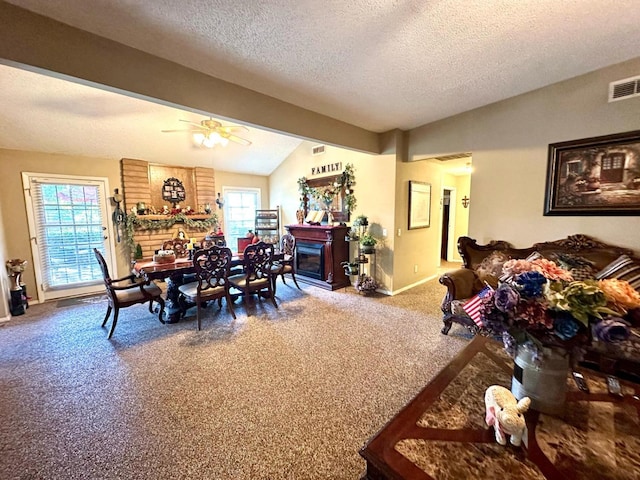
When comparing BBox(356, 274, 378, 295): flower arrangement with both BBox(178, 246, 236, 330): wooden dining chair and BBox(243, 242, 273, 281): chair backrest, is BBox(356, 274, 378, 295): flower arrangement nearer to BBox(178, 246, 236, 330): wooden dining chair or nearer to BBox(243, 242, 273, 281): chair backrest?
BBox(243, 242, 273, 281): chair backrest

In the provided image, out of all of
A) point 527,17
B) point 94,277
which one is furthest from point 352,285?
point 94,277

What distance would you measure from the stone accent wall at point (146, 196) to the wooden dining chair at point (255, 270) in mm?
2388

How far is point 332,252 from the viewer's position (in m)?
4.79

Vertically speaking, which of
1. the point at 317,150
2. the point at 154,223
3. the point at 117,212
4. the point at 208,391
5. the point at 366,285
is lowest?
the point at 208,391

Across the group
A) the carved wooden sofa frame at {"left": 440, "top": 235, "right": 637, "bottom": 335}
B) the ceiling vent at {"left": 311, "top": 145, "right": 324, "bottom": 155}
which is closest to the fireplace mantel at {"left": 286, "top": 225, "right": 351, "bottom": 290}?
the ceiling vent at {"left": 311, "top": 145, "right": 324, "bottom": 155}

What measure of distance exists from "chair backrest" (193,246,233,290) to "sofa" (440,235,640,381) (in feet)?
8.83

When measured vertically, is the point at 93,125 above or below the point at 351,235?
above

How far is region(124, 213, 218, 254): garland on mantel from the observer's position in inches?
194

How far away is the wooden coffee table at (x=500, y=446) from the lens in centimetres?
87

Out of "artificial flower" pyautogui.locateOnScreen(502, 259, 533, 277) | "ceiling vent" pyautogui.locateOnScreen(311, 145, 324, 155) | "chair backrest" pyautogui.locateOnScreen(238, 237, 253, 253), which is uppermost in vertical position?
"ceiling vent" pyautogui.locateOnScreen(311, 145, 324, 155)

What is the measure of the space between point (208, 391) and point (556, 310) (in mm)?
2338

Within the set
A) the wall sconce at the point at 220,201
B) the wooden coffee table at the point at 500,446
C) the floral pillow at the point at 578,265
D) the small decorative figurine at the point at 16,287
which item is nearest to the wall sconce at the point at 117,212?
the small decorative figurine at the point at 16,287

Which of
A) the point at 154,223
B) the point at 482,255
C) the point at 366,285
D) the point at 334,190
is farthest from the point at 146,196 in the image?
the point at 482,255

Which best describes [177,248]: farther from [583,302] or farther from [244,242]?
[583,302]
